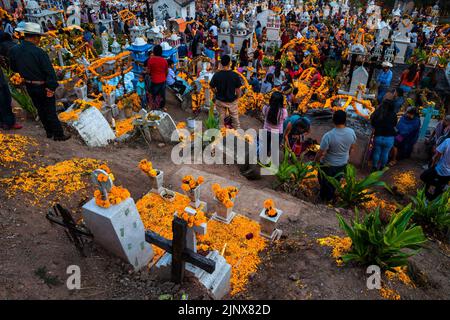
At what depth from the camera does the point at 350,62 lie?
10148mm

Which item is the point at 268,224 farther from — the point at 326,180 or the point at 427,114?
the point at 427,114

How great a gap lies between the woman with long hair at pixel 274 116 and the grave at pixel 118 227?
339 centimetres

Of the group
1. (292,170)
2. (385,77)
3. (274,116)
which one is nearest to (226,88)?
(274,116)

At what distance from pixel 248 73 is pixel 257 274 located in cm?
933

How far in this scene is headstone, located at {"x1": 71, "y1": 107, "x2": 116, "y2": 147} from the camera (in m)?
6.35

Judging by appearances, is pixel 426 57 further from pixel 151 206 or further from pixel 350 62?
pixel 151 206

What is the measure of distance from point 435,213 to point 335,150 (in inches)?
70.1

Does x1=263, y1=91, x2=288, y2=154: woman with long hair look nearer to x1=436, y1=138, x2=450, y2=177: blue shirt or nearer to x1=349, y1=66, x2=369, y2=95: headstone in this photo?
x1=436, y1=138, x2=450, y2=177: blue shirt

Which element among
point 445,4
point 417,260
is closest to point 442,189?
point 417,260

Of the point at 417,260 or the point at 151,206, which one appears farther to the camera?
the point at 151,206

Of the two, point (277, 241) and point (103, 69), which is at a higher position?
point (103, 69)

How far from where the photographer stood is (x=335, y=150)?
504 cm

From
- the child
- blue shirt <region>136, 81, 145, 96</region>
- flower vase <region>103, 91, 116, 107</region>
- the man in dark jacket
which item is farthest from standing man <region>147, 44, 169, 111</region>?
the man in dark jacket
